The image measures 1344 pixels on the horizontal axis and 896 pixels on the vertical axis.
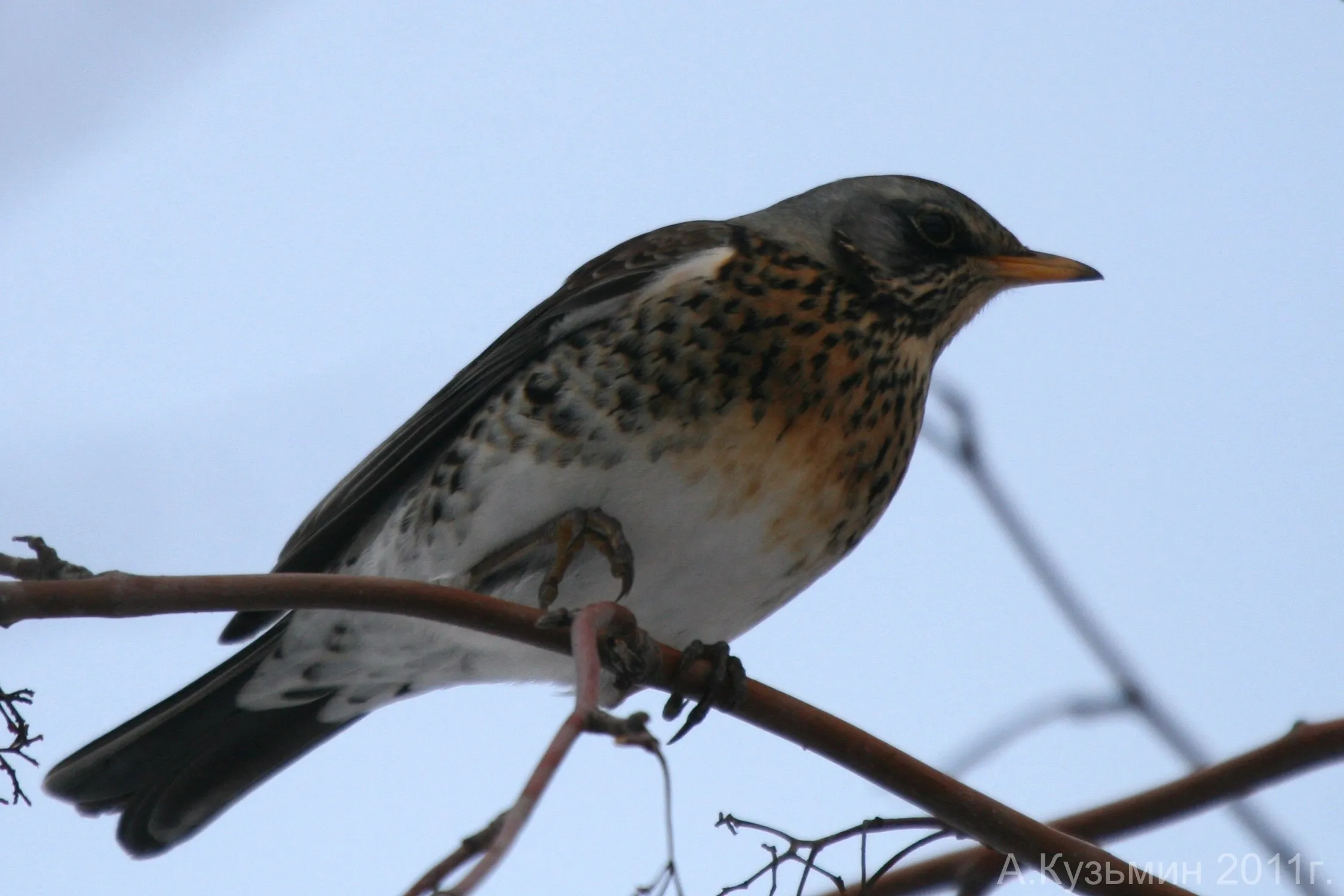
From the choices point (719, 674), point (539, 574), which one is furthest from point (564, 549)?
point (719, 674)

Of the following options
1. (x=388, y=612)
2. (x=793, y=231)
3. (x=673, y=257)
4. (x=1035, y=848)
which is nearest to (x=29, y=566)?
(x=388, y=612)

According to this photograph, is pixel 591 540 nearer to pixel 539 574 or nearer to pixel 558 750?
pixel 539 574

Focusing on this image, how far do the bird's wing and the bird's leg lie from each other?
40cm

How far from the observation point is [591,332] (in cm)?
298

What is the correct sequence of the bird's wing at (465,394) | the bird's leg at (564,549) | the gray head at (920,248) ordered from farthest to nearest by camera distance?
the gray head at (920,248)
the bird's wing at (465,394)
the bird's leg at (564,549)

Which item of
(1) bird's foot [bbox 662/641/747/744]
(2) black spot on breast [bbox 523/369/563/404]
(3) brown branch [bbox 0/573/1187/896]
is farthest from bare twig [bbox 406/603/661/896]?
(2) black spot on breast [bbox 523/369/563/404]

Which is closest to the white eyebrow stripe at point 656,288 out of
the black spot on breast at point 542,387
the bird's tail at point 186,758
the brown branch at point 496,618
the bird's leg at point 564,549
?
the black spot on breast at point 542,387

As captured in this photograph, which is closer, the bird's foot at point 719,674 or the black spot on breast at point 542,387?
the bird's foot at point 719,674

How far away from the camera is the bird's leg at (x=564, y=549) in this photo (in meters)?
2.59

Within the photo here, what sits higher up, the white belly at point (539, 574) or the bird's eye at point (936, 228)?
the bird's eye at point (936, 228)

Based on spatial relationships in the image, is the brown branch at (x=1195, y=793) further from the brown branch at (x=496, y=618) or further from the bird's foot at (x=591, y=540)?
the bird's foot at (x=591, y=540)

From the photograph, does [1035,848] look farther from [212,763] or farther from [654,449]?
[212,763]

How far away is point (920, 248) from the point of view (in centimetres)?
338

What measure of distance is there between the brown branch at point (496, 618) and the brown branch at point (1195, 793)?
5.5 inches
